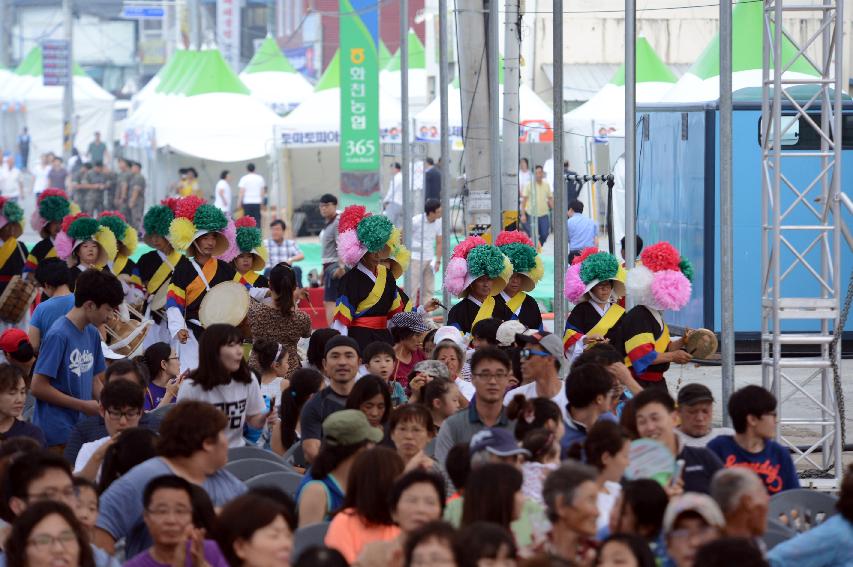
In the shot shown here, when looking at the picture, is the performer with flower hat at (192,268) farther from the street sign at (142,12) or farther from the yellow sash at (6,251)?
the street sign at (142,12)

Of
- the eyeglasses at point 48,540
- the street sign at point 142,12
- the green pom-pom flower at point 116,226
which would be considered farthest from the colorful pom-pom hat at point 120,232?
the street sign at point 142,12

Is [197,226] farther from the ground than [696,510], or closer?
farther from the ground

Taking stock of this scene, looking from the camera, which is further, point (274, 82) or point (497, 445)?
point (274, 82)

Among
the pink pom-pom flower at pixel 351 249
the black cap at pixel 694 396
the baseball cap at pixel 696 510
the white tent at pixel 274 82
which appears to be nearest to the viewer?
the baseball cap at pixel 696 510

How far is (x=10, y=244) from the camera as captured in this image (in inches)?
580

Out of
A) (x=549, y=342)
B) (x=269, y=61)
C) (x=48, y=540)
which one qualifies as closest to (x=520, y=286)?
(x=549, y=342)

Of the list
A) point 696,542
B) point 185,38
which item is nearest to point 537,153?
point 185,38

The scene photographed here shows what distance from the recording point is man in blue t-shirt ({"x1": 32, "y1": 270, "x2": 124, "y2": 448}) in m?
7.99

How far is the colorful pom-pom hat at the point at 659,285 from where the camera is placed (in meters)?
9.17

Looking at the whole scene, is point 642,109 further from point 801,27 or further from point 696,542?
point 801,27

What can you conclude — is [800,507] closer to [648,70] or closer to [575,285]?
[575,285]

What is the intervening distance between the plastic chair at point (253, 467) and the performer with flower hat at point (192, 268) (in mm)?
3926

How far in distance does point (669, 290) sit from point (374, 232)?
8.78ft

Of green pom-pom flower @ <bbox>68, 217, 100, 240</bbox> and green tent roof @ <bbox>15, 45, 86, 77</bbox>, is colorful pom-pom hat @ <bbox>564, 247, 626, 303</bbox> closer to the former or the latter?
green pom-pom flower @ <bbox>68, 217, 100, 240</bbox>
